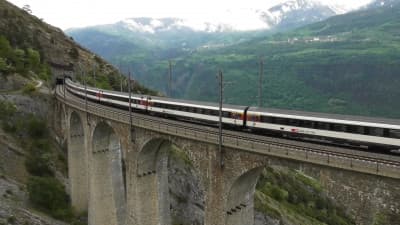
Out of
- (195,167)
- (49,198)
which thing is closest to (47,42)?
(49,198)

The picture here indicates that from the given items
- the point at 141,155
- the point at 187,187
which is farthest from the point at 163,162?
the point at 187,187

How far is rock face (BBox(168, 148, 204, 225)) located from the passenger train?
1417cm

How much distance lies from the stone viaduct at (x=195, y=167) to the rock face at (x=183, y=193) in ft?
30.2

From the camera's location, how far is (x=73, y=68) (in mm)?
93750

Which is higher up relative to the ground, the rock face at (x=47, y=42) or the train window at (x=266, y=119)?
the rock face at (x=47, y=42)

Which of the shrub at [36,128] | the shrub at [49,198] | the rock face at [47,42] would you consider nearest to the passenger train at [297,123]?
the shrub at [49,198]

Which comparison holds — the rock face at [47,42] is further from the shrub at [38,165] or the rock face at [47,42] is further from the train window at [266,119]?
the train window at [266,119]

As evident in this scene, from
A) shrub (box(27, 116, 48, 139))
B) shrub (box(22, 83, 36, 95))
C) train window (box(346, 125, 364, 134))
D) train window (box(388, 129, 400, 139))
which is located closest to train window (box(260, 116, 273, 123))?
train window (box(346, 125, 364, 134))

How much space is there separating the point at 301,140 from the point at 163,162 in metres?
13.2

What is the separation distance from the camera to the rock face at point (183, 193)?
47.8 metres

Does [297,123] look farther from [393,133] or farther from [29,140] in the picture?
[29,140]

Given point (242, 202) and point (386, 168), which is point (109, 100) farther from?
point (386, 168)

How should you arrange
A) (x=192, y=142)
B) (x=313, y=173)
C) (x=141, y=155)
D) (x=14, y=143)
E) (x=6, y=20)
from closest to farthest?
(x=313, y=173) < (x=192, y=142) < (x=141, y=155) < (x=14, y=143) < (x=6, y=20)

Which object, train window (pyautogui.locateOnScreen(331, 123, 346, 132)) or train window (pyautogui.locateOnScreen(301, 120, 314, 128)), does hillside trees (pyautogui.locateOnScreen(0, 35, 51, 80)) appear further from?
train window (pyautogui.locateOnScreen(331, 123, 346, 132))
